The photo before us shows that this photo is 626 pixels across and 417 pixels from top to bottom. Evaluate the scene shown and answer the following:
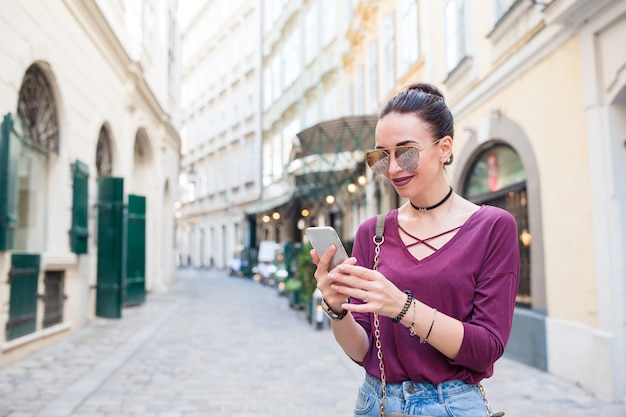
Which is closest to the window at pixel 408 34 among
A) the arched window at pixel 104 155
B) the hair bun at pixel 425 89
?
the arched window at pixel 104 155

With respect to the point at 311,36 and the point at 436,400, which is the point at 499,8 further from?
the point at 311,36

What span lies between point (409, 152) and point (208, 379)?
17.8ft

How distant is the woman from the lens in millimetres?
1475

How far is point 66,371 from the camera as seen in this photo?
6664mm

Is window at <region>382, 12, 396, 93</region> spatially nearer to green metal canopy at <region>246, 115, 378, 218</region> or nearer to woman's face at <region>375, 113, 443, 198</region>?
green metal canopy at <region>246, 115, 378, 218</region>

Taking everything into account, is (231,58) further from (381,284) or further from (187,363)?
(381,284)

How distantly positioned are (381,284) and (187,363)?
6.41 m

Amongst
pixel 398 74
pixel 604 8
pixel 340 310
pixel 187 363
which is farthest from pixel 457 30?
pixel 340 310

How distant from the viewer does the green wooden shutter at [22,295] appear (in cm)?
714

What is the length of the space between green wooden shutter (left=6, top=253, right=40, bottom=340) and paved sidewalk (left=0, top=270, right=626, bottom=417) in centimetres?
45

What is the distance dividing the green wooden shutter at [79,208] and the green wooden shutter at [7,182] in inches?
105

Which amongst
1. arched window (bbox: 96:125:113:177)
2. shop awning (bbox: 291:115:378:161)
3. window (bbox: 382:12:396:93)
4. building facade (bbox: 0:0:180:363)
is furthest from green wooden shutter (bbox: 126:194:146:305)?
window (bbox: 382:12:396:93)

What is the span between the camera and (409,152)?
1.64 metres

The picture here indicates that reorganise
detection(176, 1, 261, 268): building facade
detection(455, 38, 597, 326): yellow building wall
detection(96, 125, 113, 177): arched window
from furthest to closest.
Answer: detection(176, 1, 261, 268): building facade
detection(96, 125, 113, 177): arched window
detection(455, 38, 597, 326): yellow building wall
